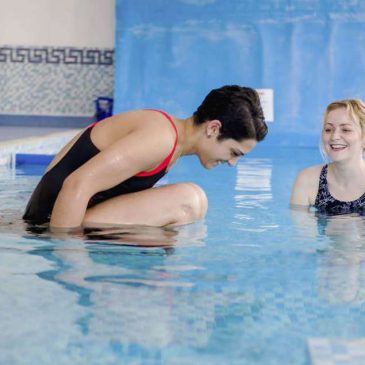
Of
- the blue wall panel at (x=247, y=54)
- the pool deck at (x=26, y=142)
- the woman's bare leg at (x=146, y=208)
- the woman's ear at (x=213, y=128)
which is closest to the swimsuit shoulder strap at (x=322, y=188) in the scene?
the woman's bare leg at (x=146, y=208)

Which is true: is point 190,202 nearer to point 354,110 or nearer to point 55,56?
point 354,110

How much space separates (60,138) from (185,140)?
616 centimetres

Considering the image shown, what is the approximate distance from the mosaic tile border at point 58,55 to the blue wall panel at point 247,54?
1.24 meters

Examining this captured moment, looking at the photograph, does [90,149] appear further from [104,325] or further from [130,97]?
[130,97]

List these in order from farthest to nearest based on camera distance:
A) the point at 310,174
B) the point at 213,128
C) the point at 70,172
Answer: the point at 310,174 → the point at 70,172 → the point at 213,128

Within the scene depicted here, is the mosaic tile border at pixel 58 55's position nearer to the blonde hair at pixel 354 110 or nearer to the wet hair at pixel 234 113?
the blonde hair at pixel 354 110

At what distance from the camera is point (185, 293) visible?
9.84 feet

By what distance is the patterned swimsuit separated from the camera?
16.5 feet

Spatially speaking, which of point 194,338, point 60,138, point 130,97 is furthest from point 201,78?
point 194,338

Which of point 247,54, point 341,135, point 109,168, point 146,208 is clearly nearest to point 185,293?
point 109,168

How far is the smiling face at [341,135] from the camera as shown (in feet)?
15.7

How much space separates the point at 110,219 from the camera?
4055 millimetres

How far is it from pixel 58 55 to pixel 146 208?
8939 mm

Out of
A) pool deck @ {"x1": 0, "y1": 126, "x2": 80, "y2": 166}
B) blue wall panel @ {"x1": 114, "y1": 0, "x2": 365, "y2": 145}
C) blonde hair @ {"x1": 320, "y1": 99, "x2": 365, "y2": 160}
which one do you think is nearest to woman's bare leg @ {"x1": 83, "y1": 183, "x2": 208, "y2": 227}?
blonde hair @ {"x1": 320, "y1": 99, "x2": 365, "y2": 160}
